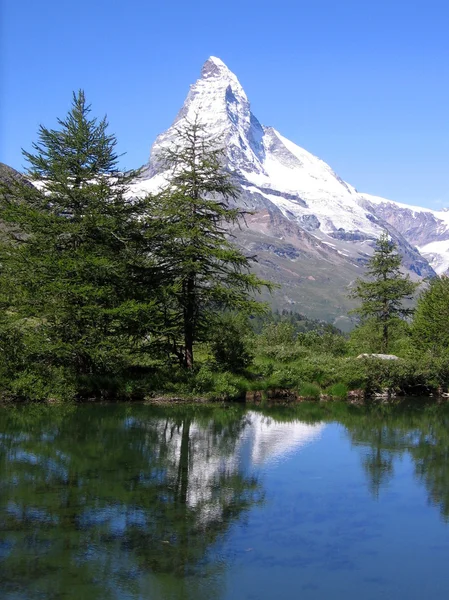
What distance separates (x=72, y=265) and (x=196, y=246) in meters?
6.81

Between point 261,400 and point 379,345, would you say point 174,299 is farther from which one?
point 379,345

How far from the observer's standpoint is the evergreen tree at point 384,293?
5316 centimetres

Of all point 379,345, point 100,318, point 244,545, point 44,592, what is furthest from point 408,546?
point 379,345

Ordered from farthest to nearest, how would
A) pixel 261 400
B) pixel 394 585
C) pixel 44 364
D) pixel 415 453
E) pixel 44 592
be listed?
pixel 261 400
pixel 44 364
pixel 415 453
pixel 394 585
pixel 44 592

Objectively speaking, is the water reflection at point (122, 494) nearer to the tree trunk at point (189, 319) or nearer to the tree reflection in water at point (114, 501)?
the tree reflection in water at point (114, 501)

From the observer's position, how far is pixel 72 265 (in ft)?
103

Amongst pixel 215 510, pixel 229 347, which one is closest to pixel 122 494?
pixel 215 510

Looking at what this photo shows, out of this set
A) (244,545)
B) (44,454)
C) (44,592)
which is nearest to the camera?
(44,592)

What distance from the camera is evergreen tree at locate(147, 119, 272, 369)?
3478 centimetres

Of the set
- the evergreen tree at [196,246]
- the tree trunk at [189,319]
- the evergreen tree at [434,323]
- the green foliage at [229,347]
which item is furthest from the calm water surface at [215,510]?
the evergreen tree at [434,323]

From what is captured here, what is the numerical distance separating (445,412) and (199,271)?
15.3 metres

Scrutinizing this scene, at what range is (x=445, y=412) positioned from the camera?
3569 cm

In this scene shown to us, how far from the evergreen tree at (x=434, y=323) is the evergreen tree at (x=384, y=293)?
179 centimetres

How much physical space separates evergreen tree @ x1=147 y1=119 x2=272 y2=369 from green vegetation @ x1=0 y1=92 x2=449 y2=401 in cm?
6
